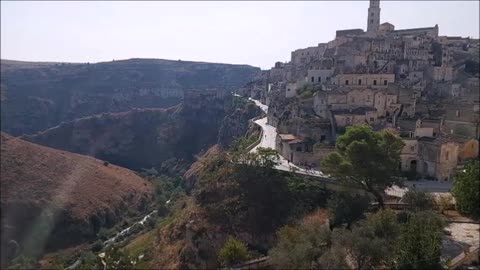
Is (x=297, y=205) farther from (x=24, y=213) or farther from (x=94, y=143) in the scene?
(x=94, y=143)

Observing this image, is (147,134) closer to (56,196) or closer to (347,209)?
(56,196)

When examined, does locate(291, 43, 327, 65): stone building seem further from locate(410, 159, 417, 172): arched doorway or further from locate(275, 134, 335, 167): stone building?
locate(410, 159, 417, 172): arched doorway

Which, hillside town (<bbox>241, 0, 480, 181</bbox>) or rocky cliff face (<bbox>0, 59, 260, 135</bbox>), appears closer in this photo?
hillside town (<bbox>241, 0, 480, 181</bbox>)

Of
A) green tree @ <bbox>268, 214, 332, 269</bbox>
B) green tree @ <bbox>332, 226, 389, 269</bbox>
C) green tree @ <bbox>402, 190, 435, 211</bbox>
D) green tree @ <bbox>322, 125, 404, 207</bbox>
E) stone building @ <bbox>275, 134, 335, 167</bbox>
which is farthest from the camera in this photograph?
stone building @ <bbox>275, 134, 335, 167</bbox>

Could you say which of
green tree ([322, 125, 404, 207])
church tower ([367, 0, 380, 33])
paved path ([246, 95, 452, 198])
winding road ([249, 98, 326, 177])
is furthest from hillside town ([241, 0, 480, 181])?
church tower ([367, 0, 380, 33])

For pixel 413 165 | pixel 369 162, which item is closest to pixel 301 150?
pixel 413 165

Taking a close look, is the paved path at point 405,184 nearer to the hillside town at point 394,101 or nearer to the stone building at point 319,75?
the hillside town at point 394,101
